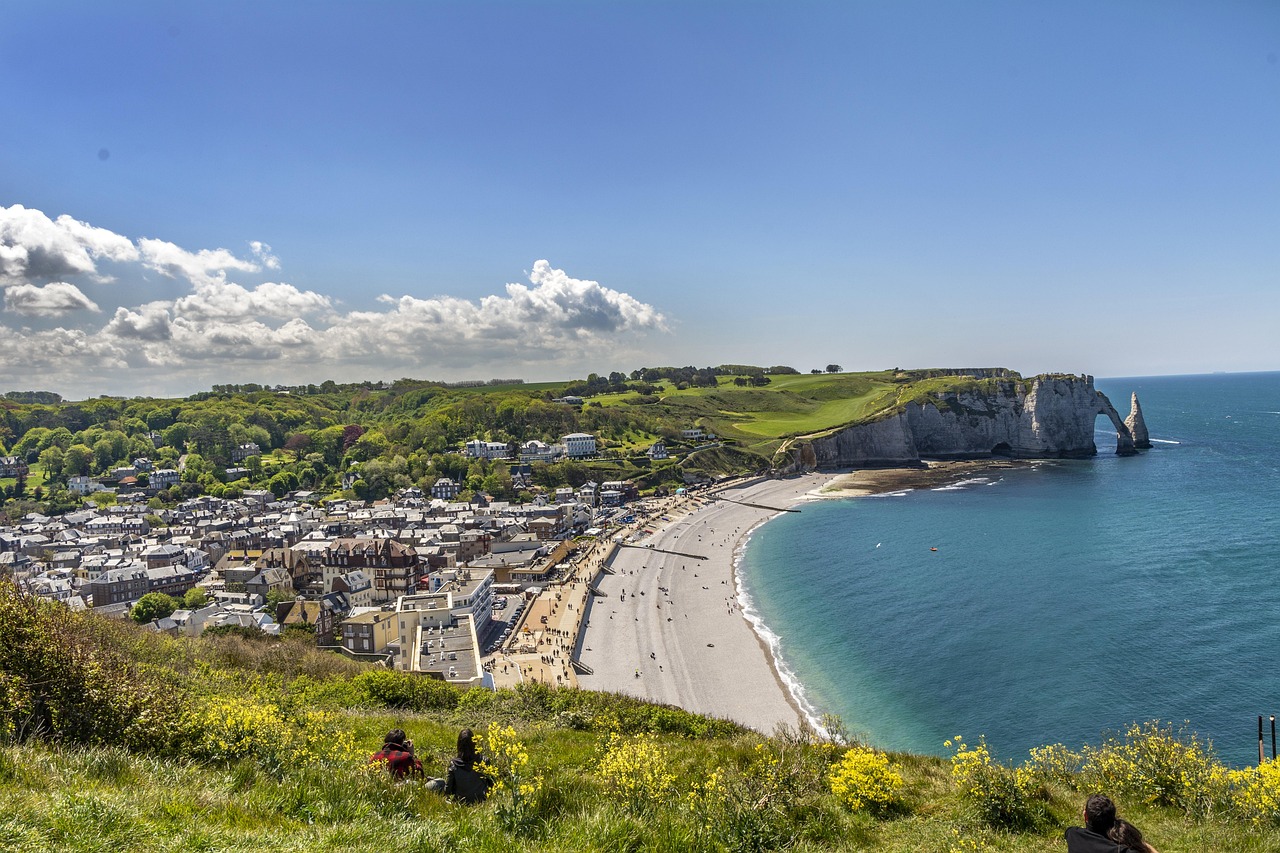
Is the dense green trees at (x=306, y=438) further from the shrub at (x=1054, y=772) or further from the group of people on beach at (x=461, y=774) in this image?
the group of people on beach at (x=461, y=774)

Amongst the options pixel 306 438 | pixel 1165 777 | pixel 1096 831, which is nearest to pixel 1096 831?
pixel 1096 831

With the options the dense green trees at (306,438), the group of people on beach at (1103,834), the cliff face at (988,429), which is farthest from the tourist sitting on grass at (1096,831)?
the cliff face at (988,429)

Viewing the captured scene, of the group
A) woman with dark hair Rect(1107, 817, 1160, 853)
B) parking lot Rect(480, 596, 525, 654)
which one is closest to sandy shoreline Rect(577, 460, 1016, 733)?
parking lot Rect(480, 596, 525, 654)

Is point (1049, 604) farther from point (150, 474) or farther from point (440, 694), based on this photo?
point (150, 474)

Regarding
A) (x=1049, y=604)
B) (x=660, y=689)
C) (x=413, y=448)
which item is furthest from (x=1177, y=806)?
(x=413, y=448)

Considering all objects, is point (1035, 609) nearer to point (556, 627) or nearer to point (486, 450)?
point (556, 627)

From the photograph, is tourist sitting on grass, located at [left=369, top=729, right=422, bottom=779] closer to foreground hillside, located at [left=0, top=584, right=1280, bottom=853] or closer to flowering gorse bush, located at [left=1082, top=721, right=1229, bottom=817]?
foreground hillside, located at [left=0, top=584, right=1280, bottom=853]
